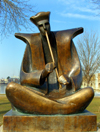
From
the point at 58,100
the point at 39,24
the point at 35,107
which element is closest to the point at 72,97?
the point at 58,100

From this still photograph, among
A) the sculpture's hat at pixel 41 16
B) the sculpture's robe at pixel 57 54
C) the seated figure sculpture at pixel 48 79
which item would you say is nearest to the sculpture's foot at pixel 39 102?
the seated figure sculpture at pixel 48 79

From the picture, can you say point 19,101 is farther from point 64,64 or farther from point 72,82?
point 64,64

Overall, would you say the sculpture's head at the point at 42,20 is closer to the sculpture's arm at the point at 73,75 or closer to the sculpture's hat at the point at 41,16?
the sculpture's hat at the point at 41,16

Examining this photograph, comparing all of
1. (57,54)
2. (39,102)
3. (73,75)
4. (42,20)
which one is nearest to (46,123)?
(39,102)

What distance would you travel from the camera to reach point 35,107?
368 cm

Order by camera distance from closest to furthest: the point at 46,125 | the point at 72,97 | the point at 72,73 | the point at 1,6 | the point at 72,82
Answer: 1. the point at 46,125
2. the point at 72,97
3. the point at 72,82
4. the point at 72,73
5. the point at 1,6

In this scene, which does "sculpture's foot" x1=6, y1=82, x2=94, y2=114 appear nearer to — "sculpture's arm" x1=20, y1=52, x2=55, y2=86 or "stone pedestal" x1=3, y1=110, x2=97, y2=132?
"stone pedestal" x1=3, y1=110, x2=97, y2=132

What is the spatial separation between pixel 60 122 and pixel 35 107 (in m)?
0.58

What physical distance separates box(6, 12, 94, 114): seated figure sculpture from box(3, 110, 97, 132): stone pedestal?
0.52ft

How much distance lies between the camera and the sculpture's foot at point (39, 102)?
145 inches

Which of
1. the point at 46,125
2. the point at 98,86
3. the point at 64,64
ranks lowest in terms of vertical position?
the point at 98,86

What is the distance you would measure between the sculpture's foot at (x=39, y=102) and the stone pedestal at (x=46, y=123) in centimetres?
15

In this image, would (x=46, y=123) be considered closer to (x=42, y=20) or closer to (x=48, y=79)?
(x=48, y=79)

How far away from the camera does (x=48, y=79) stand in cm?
477
